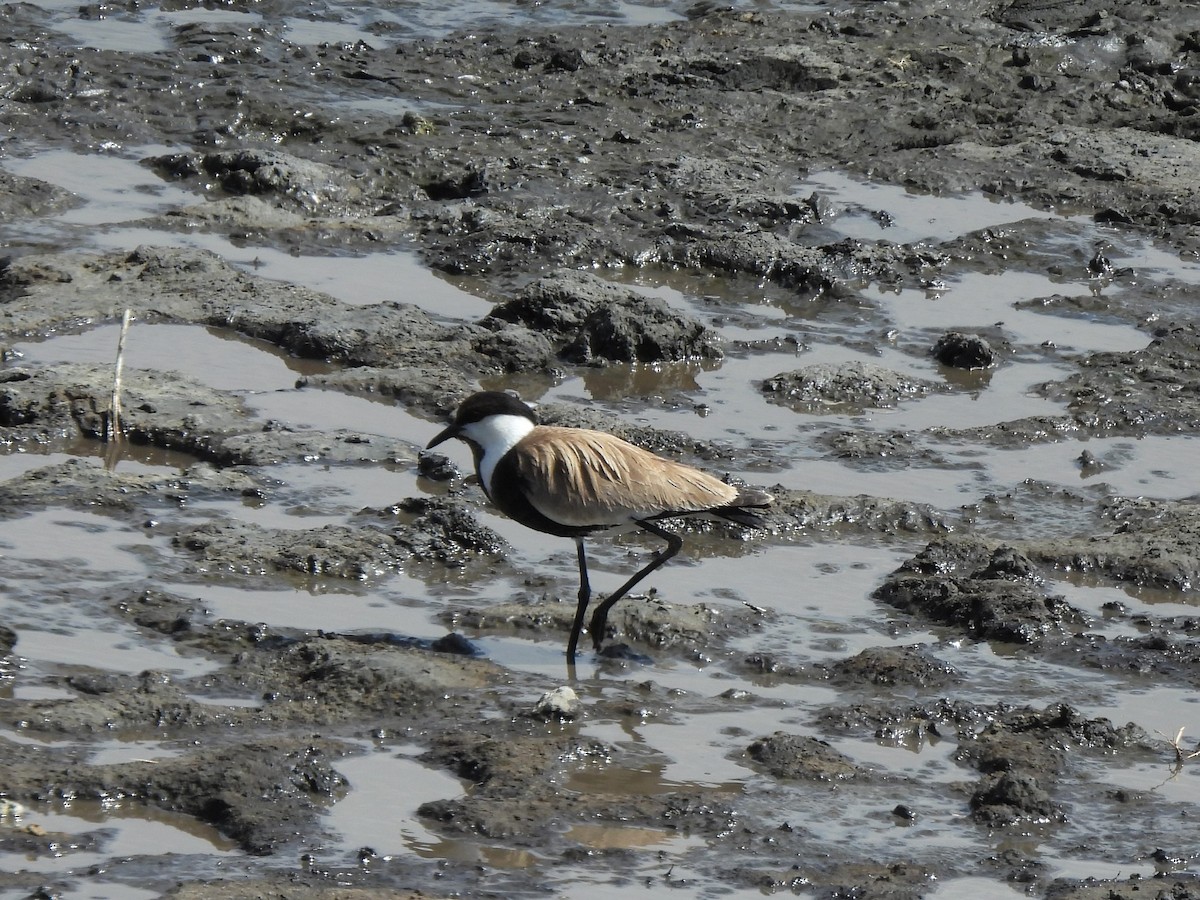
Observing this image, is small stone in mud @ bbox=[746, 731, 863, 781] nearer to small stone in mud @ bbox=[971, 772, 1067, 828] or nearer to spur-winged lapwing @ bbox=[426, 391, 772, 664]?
small stone in mud @ bbox=[971, 772, 1067, 828]

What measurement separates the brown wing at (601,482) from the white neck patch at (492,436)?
58 millimetres

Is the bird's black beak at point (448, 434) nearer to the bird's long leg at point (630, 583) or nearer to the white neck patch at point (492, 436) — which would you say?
the white neck patch at point (492, 436)

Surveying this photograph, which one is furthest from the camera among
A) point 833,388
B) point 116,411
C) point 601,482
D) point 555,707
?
point 833,388

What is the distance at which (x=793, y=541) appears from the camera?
8.60 m

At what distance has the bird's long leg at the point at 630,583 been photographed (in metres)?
7.36

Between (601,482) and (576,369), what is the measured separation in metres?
3.10

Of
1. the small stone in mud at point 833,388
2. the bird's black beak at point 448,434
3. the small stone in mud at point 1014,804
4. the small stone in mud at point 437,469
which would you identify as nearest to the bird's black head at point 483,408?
the bird's black beak at point 448,434

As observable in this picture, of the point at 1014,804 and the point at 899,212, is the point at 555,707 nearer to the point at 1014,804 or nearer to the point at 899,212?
the point at 1014,804

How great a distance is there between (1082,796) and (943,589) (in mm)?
1649

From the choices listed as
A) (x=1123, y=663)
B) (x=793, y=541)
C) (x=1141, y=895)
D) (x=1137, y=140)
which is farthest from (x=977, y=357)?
(x=1141, y=895)

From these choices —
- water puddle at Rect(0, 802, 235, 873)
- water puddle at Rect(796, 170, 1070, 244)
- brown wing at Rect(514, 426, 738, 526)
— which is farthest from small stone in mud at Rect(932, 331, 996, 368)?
water puddle at Rect(0, 802, 235, 873)

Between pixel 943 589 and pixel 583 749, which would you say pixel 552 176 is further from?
pixel 583 749

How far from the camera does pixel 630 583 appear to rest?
24.4ft

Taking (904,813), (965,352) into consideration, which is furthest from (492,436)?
(965,352)
